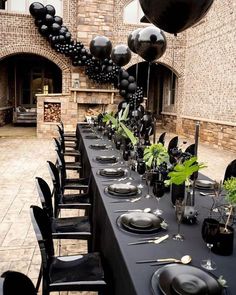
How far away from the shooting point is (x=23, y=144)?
29.7ft

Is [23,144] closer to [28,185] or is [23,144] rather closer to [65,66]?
[65,66]

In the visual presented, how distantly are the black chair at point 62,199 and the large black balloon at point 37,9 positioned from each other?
814cm

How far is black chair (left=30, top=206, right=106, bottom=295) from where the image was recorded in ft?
5.55

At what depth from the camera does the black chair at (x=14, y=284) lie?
3.48ft

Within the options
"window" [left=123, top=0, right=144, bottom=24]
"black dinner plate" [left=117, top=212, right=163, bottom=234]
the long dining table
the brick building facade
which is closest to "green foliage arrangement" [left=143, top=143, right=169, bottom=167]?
the long dining table

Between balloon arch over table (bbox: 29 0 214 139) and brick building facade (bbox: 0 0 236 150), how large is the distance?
21.6 inches

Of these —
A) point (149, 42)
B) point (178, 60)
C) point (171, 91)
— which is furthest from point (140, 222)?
point (171, 91)

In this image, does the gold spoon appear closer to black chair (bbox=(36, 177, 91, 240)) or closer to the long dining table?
the long dining table

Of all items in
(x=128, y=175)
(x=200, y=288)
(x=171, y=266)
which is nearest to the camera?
(x=200, y=288)

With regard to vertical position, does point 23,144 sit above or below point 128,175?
below

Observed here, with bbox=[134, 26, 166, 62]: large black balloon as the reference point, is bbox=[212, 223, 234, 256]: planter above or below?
below

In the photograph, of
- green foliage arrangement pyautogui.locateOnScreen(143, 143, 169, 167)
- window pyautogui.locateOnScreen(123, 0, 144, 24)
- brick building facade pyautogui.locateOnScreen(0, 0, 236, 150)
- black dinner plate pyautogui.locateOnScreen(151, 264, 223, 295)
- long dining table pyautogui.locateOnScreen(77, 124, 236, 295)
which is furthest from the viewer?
window pyautogui.locateOnScreen(123, 0, 144, 24)

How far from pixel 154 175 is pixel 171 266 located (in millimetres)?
1017

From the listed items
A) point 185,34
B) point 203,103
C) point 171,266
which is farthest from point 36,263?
point 185,34
